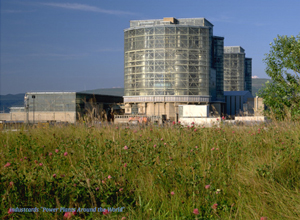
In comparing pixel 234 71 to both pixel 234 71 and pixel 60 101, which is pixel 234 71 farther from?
pixel 60 101

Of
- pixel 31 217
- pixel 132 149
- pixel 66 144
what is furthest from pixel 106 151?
pixel 31 217

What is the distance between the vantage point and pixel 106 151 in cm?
662

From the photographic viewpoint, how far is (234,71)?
420 feet

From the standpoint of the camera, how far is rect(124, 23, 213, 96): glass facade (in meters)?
71.8

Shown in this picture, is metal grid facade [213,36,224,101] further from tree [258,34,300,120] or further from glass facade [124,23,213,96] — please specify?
tree [258,34,300,120]

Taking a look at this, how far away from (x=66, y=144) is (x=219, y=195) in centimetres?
406

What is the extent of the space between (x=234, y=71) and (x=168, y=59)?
2490 inches

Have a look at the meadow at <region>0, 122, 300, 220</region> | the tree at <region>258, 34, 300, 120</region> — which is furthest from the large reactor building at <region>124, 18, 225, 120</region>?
the meadow at <region>0, 122, 300, 220</region>

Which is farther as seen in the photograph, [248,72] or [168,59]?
[248,72]

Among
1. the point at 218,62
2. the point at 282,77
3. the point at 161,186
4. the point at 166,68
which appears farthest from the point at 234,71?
the point at 161,186

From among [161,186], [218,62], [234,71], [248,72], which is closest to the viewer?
[161,186]

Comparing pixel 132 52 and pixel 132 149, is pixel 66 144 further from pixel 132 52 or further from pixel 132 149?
pixel 132 52

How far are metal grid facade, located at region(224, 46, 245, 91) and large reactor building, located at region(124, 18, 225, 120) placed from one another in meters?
56.3

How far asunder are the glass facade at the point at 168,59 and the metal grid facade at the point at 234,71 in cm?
5708
